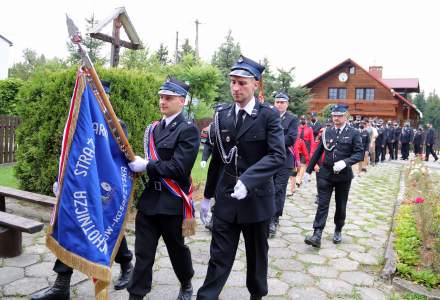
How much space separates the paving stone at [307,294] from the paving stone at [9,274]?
282 centimetres

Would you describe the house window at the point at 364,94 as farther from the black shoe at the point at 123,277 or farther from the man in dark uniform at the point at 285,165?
the black shoe at the point at 123,277

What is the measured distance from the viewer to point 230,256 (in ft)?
11.0

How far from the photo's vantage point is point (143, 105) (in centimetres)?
716

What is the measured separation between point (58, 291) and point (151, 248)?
1008 millimetres

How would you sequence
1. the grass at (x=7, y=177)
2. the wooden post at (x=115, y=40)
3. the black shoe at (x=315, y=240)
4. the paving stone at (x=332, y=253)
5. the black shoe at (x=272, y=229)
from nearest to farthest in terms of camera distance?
the paving stone at (x=332, y=253)
the black shoe at (x=315, y=240)
the black shoe at (x=272, y=229)
the grass at (x=7, y=177)
the wooden post at (x=115, y=40)

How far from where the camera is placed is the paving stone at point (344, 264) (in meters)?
5.02

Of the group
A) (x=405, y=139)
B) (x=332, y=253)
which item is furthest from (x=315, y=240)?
(x=405, y=139)

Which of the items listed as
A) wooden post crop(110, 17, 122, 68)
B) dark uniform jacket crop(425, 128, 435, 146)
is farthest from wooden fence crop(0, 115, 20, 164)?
dark uniform jacket crop(425, 128, 435, 146)

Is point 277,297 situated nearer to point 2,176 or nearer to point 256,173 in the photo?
point 256,173

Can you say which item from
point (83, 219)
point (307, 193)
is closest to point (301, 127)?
point (307, 193)

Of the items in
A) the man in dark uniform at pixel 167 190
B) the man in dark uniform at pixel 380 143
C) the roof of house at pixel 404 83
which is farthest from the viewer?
the roof of house at pixel 404 83

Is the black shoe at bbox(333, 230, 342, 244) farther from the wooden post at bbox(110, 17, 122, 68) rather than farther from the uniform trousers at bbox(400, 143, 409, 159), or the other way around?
the uniform trousers at bbox(400, 143, 409, 159)

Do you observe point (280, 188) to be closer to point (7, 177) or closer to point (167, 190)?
point (167, 190)

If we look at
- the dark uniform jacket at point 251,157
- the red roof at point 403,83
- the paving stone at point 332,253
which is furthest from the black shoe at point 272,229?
the red roof at point 403,83
